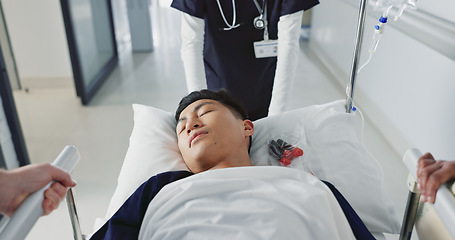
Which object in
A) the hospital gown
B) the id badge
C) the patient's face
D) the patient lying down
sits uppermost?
the id badge

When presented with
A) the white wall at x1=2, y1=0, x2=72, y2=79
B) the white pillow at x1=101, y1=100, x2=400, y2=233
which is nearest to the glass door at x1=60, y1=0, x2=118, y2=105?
the white wall at x1=2, y1=0, x2=72, y2=79

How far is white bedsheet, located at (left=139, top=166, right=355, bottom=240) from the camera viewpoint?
3.41ft

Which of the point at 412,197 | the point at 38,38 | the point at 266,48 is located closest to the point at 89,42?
the point at 38,38

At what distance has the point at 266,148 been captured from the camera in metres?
1.50

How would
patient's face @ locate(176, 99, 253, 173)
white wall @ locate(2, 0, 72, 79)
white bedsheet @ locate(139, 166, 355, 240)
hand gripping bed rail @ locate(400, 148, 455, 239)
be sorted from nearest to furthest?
hand gripping bed rail @ locate(400, 148, 455, 239), white bedsheet @ locate(139, 166, 355, 240), patient's face @ locate(176, 99, 253, 173), white wall @ locate(2, 0, 72, 79)

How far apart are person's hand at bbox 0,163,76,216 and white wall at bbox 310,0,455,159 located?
1.66 meters

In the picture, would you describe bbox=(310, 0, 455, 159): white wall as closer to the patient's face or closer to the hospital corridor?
Result: the hospital corridor

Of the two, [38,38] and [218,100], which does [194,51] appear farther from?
[38,38]

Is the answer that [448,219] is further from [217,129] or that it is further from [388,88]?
[388,88]

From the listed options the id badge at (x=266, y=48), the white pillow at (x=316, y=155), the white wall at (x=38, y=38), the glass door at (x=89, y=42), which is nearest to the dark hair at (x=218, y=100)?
the white pillow at (x=316, y=155)

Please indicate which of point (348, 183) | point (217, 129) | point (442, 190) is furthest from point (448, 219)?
point (217, 129)

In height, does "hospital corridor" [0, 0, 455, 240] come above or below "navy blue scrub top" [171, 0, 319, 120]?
below

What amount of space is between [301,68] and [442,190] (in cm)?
346

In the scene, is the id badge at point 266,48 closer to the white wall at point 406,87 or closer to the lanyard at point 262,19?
the lanyard at point 262,19
